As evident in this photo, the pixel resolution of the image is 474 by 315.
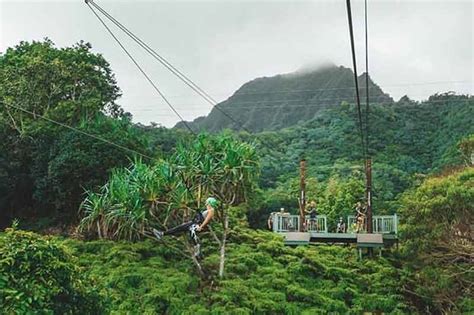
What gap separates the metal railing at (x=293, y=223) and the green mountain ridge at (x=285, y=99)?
99.3ft

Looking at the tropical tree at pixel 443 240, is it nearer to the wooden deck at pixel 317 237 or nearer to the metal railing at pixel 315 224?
the wooden deck at pixel 317 237

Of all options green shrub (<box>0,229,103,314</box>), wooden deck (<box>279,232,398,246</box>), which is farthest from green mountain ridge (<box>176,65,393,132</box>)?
green shrub (<box>0,229,103,314</box>)

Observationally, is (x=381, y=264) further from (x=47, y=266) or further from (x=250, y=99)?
(x=250, y=99)

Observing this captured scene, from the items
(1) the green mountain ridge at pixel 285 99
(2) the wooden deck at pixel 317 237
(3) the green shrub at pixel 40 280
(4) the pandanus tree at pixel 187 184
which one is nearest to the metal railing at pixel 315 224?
(2) the wooden deck at pixel 317 237

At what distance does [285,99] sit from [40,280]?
52998 millimetres

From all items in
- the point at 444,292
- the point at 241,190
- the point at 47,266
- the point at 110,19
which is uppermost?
the point at 110,19

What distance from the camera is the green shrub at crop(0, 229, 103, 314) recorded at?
15.9 ft

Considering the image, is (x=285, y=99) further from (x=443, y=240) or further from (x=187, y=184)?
(x=443, y=240)

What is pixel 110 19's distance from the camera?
8.06 m

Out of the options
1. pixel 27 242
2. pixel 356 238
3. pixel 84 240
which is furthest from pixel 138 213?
pixel 27 242

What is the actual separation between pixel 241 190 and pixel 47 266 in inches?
368

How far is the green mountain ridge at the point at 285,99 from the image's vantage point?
167 ft

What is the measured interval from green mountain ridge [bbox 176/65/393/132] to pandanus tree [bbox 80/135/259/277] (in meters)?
33.3

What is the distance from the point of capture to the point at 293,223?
1722cm
